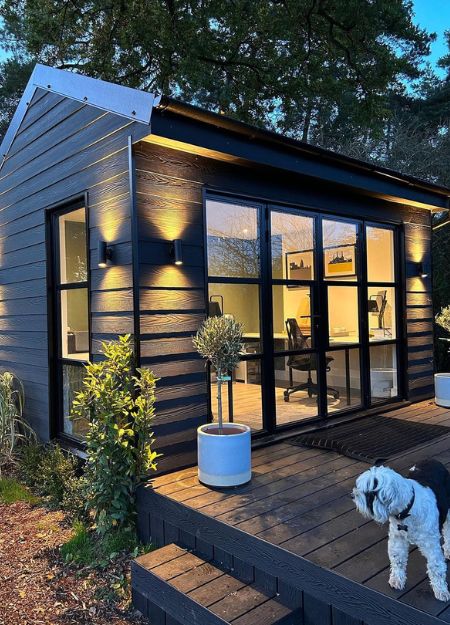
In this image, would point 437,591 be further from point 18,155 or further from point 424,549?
point 18,155

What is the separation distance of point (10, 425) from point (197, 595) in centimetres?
281

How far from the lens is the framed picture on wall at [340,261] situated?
454 cm

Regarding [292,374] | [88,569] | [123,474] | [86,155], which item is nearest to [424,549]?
[123,474]

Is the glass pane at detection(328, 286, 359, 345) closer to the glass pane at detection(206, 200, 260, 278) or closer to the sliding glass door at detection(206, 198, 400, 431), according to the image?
the sliding glass door at detection(206, 198, 400, 431)

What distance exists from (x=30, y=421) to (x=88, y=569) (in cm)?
218

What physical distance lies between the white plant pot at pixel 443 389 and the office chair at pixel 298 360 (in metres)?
1.66

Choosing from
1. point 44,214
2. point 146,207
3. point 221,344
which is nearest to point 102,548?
point 221,344

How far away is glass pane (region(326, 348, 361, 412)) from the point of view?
457 centimetres

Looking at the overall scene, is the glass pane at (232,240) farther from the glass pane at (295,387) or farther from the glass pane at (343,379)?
the glass pane at (343,379)

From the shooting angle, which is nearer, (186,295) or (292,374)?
(186,295)

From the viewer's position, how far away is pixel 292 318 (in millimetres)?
4203

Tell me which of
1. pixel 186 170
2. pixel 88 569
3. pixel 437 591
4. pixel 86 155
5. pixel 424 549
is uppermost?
pixel 86 155

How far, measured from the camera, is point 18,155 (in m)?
4.90

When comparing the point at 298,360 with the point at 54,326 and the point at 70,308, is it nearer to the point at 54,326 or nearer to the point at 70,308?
the point at 70,308
